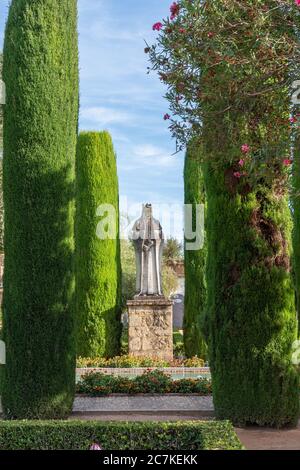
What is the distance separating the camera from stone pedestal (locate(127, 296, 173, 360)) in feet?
49.1

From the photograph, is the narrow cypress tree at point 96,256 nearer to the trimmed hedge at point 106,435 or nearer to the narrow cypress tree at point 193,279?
the narrow cypress tree at point 193,279

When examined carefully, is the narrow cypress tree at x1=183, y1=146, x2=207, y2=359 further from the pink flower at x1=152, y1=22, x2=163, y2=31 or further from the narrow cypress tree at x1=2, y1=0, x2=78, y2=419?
the pink flower at x1=152, y1=22, x2=163, y2=31

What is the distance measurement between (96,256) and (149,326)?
97.9 inches

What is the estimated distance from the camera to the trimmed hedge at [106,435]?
19.2 ft

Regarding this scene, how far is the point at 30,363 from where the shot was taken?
821cm

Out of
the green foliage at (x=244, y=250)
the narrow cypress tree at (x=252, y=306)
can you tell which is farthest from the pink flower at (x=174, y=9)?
the narrow cypress tree at (x=252, y=306)

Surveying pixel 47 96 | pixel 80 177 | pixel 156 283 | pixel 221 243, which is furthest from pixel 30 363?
pixel 80 177

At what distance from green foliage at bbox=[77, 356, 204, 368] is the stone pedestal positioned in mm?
445

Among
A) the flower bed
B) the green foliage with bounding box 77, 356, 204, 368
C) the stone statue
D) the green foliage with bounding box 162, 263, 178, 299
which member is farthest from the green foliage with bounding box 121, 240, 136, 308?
the flower bed

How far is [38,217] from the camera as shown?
27.5ft

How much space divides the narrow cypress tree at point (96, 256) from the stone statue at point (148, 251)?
876 millimetres

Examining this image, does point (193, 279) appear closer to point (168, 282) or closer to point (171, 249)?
point (168, 282)

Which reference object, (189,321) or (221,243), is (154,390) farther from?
(189,321)

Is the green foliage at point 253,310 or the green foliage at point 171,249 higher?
the green foliage at point 171,249
